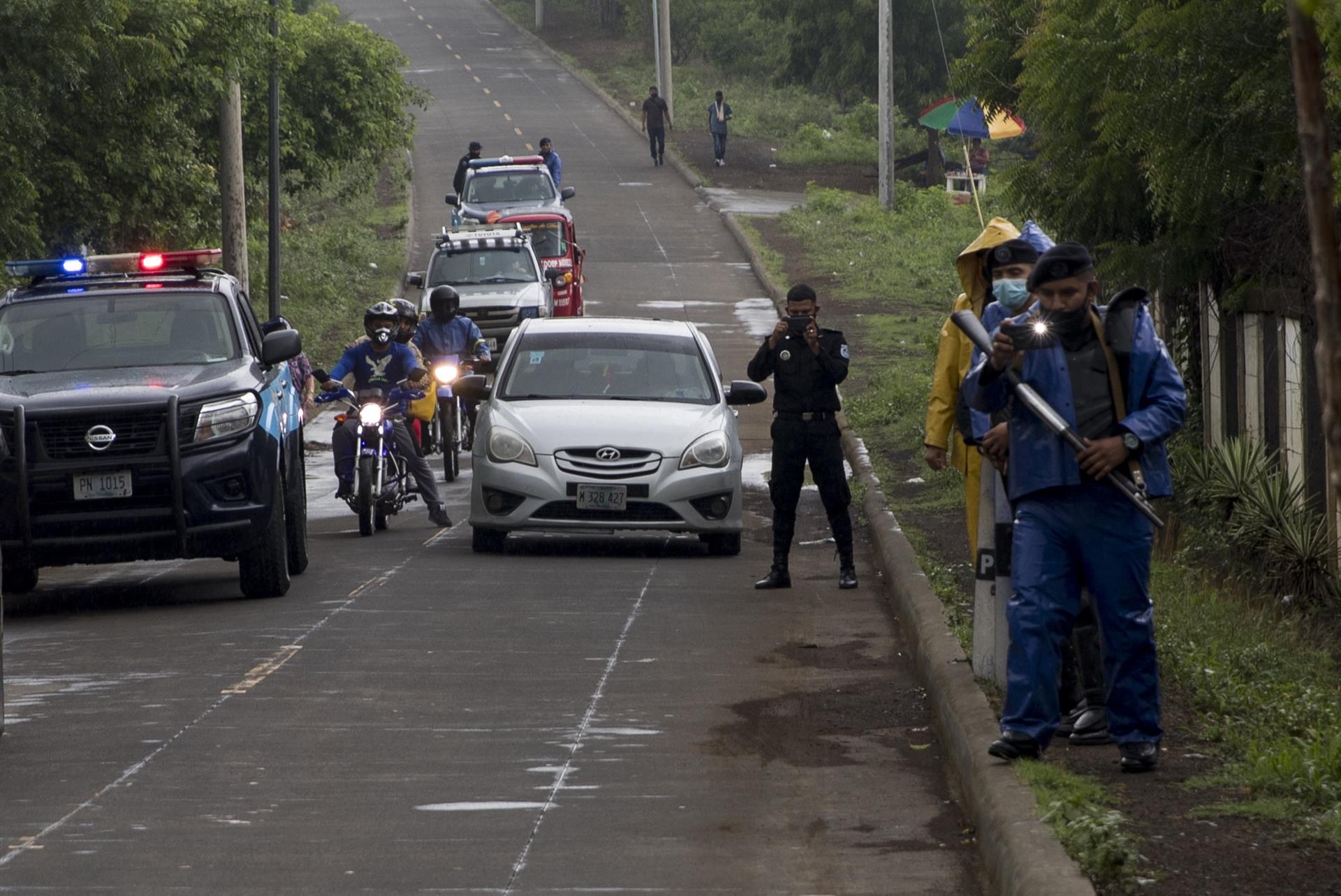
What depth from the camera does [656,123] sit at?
55594 mm

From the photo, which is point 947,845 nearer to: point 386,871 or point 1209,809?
point 1209,809

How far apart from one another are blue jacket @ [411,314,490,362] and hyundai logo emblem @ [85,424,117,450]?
24.4ft

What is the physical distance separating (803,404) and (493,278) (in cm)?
1803

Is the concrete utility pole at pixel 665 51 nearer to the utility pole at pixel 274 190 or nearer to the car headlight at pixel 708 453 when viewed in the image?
the utility pole at pixel 274 190

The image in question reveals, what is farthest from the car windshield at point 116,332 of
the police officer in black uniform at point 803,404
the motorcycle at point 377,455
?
the police officer in black uniform at point 803,404

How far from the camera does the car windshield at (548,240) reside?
34.4m

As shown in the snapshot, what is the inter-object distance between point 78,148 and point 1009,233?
13451mm

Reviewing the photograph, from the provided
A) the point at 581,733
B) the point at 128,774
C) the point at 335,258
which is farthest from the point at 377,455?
the point at 335,258

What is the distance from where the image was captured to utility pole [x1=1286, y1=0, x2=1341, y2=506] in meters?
3.38

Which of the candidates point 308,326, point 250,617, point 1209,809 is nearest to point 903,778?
point 1209,809

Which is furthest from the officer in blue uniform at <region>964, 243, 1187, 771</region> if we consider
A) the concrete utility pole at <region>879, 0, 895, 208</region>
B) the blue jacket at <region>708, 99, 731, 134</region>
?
the blue jacket at <region>708, 99, 731, 134</region>

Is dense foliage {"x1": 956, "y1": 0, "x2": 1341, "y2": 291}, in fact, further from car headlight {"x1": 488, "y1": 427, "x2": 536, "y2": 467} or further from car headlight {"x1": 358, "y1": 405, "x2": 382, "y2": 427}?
car headlight {"x1": 358, "y1": 405, "x2": 382, "y2": 427}

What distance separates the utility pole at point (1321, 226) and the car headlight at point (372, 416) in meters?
13.4

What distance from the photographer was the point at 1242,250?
1472cm
